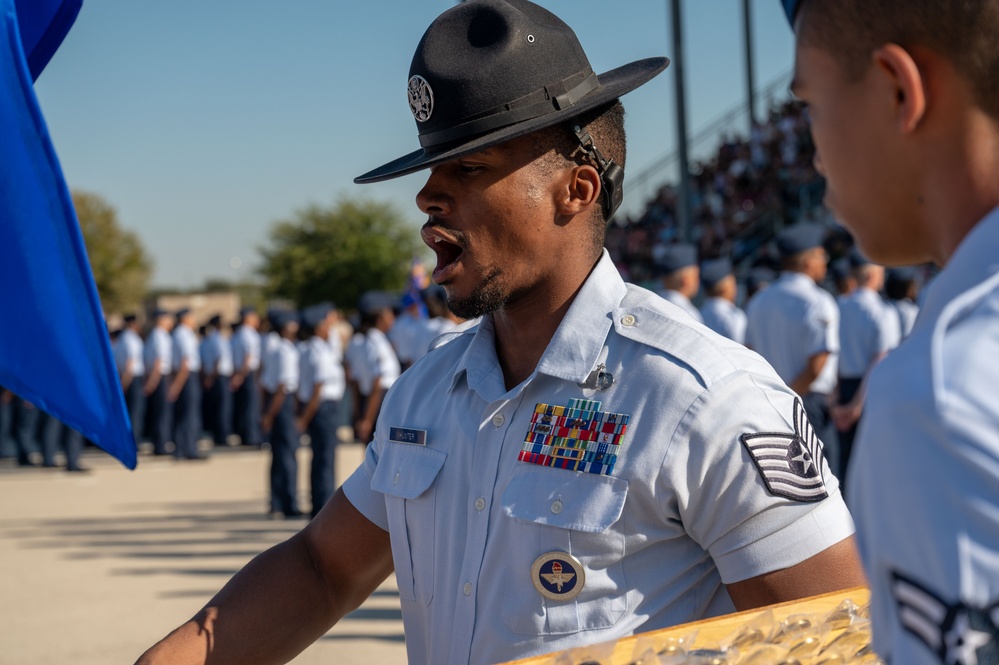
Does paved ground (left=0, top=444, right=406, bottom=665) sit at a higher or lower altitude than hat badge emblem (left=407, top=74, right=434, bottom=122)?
lower

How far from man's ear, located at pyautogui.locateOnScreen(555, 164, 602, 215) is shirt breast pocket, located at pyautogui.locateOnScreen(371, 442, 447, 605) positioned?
507mm

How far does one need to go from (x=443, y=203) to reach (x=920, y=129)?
1.18m

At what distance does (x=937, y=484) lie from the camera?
2.28 ft

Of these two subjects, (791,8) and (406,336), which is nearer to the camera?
(791,8)

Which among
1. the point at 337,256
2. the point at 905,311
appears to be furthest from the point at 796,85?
the point at 337,256

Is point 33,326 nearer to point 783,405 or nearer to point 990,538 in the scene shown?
point 783,405

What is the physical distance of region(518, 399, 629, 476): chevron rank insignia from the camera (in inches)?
68.9

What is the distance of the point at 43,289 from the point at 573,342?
978 millimetres

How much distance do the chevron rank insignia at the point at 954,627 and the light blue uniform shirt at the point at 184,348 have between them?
645 inches

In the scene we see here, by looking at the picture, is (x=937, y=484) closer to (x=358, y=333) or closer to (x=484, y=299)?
(x=484, y=299)

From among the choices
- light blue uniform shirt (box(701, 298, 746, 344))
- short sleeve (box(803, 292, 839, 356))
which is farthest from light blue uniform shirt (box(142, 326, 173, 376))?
short sleeve (box(803, 292, 839, 356))

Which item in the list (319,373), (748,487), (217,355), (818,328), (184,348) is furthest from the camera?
(217,355)

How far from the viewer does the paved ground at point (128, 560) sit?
6250 mm

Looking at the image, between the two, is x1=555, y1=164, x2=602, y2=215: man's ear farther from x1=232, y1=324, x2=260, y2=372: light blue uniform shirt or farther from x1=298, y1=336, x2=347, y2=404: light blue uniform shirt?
x1=232, y1=324, x2=260, y2=372: light blue uniform shirt
